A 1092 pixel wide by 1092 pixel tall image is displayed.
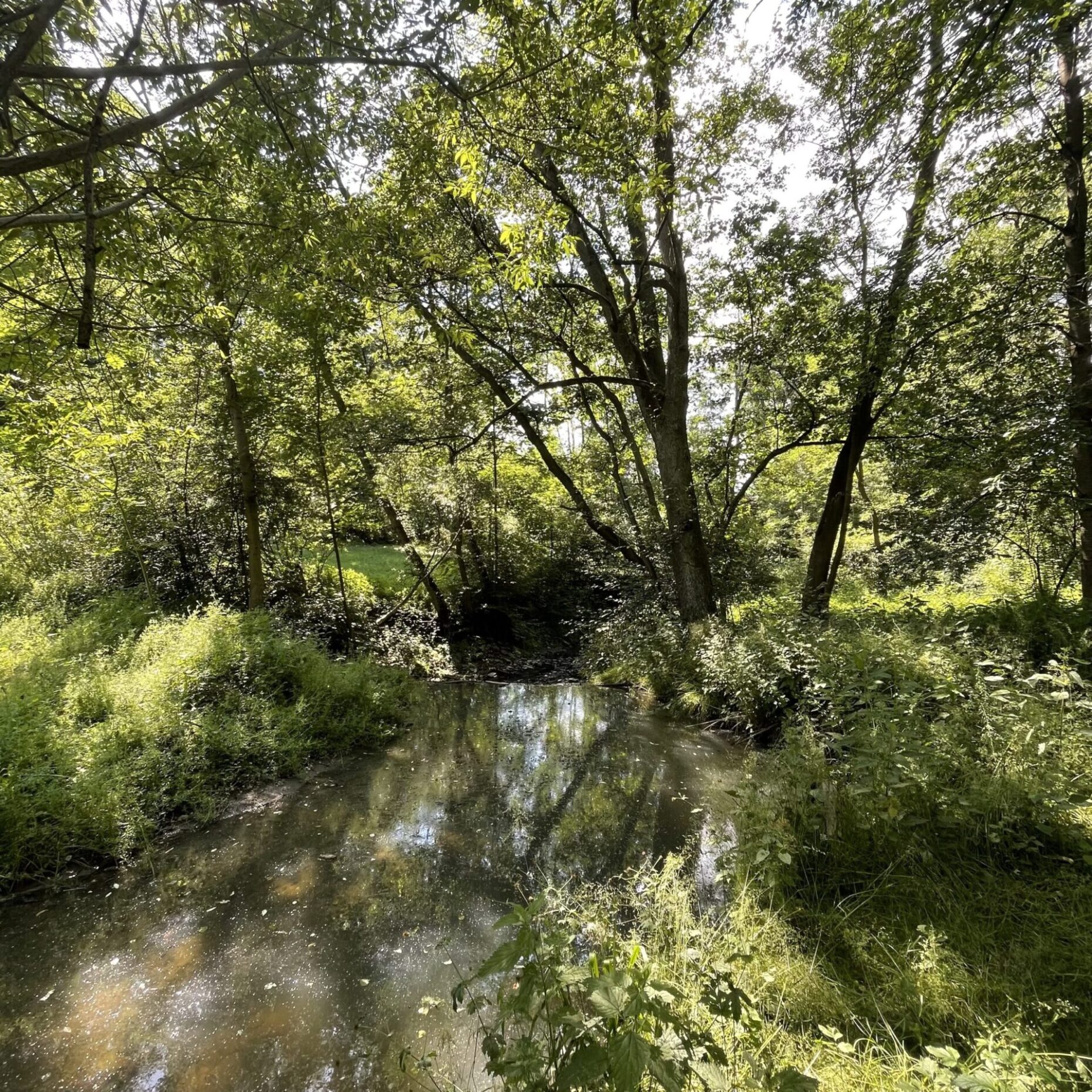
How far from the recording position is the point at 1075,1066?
1862 millimetres

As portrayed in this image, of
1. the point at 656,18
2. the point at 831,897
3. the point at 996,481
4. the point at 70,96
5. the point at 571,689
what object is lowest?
the point at 571,689

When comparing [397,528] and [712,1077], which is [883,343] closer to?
[712,1077]

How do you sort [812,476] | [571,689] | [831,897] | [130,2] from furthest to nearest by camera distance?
[812,476], [571,689], [831,897], [130,2]

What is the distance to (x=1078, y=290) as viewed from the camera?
5.27m

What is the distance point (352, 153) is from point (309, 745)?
229 inches

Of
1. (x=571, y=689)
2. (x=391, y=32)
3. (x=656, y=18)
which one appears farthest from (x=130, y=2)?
(x=571, y=689)

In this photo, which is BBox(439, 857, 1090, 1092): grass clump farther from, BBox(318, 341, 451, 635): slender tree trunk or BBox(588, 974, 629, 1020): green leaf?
BBox(318, 341, 451, 635): slender tree trunk

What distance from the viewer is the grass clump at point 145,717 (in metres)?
4.18

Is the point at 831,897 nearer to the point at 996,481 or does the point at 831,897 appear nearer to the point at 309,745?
the point at 996,481

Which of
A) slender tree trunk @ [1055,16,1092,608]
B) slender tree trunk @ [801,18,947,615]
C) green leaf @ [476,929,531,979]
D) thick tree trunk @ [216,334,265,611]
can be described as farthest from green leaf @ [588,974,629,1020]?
thick tree trunk @ [216,334,265,611]

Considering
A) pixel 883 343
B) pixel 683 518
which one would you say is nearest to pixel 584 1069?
pixel 883 343

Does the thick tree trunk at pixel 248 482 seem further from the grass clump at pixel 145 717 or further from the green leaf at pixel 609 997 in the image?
the green leaf at pixel 609 997

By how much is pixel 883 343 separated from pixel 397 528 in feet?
30.3

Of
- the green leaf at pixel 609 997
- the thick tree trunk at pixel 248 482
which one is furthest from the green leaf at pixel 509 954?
the thick tree trunk at pixel 248 482
